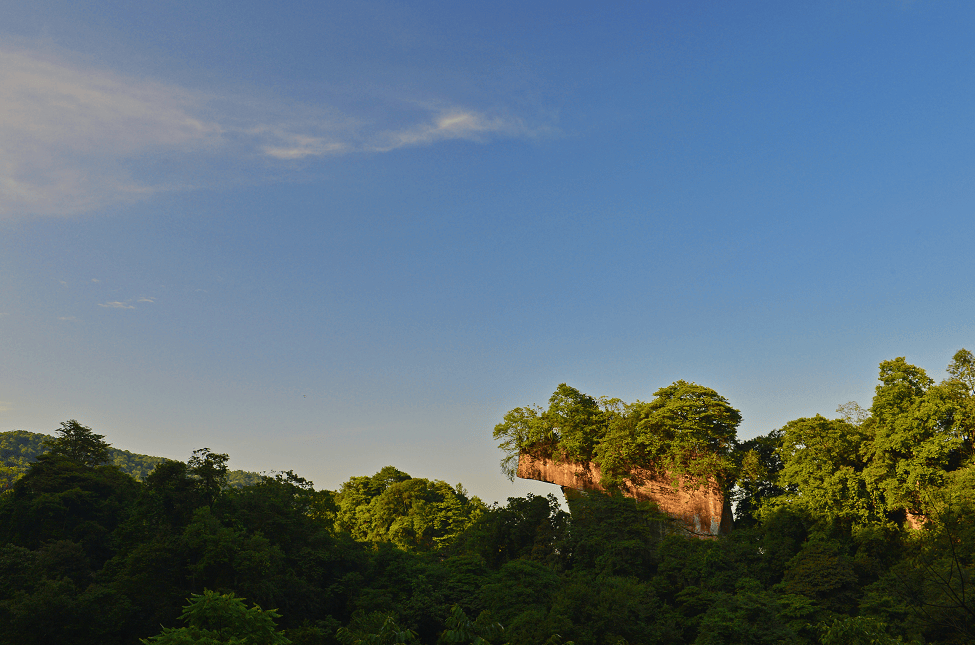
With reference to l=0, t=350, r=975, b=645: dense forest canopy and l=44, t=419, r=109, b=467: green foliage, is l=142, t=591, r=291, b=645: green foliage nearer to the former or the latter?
l=0, t=350, r=975, b=645: dense forest canopy

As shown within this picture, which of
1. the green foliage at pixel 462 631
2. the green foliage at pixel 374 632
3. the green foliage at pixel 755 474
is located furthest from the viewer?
the green foliage at pixel 755 474

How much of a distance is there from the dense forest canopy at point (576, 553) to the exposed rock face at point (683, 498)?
1093 millimetres

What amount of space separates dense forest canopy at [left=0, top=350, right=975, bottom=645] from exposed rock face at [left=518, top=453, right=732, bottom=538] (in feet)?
3.59

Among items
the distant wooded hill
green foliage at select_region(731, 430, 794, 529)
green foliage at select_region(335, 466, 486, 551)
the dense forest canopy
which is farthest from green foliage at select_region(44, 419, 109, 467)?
the distant wooded hill

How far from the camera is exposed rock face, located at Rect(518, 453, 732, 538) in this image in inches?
1364

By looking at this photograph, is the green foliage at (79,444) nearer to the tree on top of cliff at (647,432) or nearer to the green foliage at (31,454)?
the tree on top of cliff at (647,432)

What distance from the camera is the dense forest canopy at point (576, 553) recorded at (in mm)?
18734

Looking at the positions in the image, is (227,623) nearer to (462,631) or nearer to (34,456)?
(462,631)

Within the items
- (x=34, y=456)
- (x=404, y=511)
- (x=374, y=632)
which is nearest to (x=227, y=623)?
(x=374, y=632)

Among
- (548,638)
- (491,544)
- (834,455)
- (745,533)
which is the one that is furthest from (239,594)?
(834,455)

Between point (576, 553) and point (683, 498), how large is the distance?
8.21 m

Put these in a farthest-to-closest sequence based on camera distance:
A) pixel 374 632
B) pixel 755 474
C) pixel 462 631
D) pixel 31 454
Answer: pixel 31 454, pixel 755 474, pixel 374 632, pixel 462 631

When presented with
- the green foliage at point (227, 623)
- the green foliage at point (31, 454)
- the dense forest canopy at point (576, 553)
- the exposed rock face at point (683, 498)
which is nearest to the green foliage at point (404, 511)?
the exposed rock face at point (683, 498)

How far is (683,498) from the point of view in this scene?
35.6 m
